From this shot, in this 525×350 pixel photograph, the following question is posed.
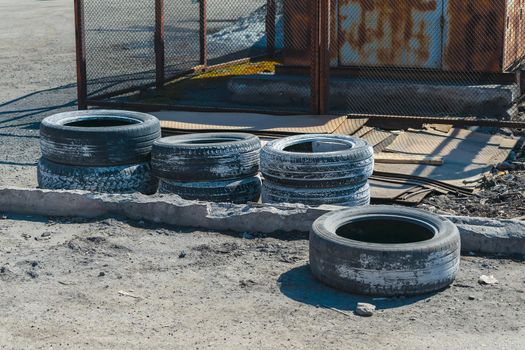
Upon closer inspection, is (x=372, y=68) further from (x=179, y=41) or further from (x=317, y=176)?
(x=179, y=41)

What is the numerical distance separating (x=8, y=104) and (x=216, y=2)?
13.4m

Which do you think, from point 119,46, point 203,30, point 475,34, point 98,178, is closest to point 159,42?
point 203,30

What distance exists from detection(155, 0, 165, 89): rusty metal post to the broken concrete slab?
1.17 metres

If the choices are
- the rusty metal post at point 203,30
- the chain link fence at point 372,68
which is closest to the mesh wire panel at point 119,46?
the chain link fence at point 372,68

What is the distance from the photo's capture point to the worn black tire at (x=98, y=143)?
9.44 meters

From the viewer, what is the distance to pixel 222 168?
29.9 ft

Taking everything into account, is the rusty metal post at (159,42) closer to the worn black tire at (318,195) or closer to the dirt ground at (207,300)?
the worn black tire at (318,195)

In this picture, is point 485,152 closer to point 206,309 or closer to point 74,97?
point 206,309

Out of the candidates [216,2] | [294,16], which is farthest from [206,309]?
[216,2]

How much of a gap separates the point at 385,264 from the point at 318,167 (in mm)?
2038

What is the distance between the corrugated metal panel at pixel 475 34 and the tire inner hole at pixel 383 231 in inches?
240

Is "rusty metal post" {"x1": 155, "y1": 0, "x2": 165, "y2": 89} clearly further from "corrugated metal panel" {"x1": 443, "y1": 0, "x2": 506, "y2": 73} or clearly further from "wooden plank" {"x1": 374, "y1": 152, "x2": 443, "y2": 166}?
"wooden plank" {"x1": 374, "y1": 152, "x2": 443, "y2": 166}

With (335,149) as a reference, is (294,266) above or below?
below

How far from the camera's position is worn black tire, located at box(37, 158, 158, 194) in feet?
31.0
